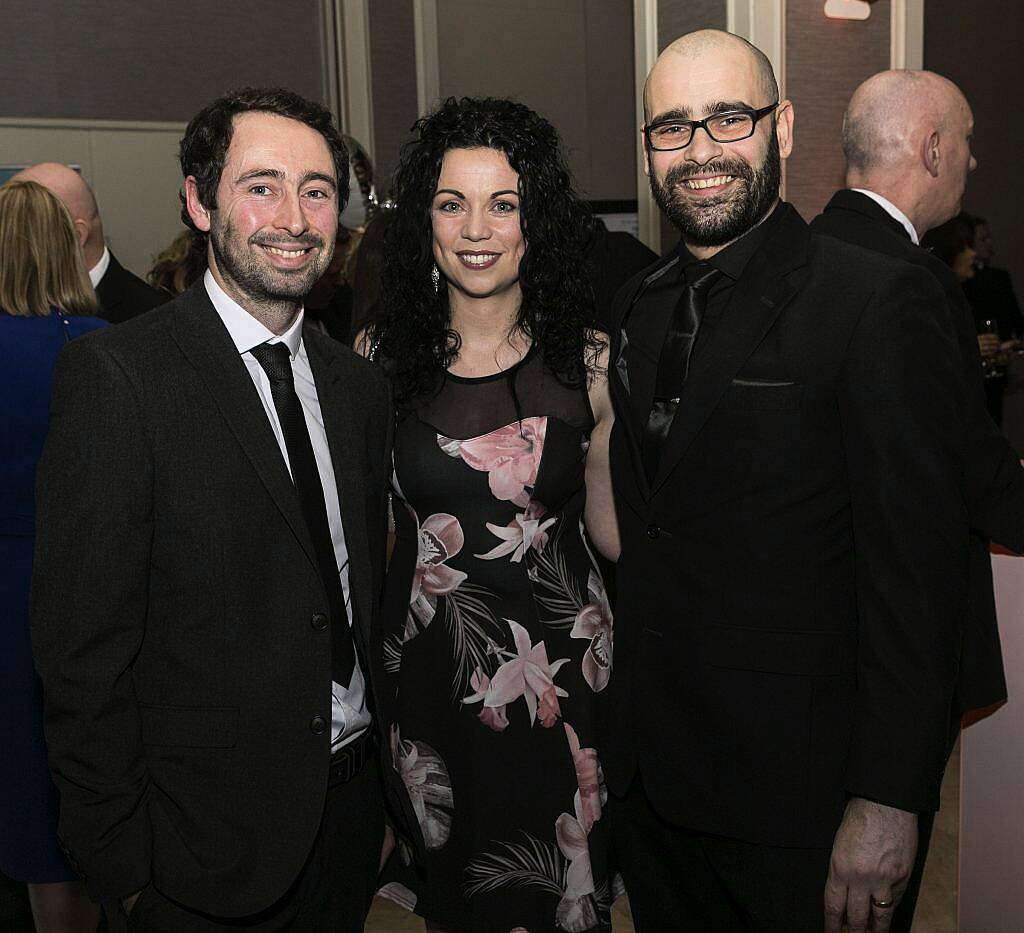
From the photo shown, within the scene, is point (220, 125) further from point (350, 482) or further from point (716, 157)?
point (716, 157)

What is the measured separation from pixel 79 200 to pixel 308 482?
8.86 ft

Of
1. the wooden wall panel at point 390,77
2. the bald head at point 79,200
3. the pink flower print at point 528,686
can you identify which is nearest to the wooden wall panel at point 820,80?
the pink flower print at point 528,686

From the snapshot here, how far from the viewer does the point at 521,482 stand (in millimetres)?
2049

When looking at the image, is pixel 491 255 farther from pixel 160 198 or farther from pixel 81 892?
pixel 160 198

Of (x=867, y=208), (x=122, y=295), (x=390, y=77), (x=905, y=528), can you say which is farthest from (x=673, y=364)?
(x=390, y=77)

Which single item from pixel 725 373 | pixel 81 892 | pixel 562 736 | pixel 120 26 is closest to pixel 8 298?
pixel 81 892

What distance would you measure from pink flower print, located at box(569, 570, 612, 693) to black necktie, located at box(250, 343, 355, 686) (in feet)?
1.82

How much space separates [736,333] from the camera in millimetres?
1607

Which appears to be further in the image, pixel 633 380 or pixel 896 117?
pixel 896 117

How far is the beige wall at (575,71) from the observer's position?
23.3 ft

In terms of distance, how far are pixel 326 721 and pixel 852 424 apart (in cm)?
84

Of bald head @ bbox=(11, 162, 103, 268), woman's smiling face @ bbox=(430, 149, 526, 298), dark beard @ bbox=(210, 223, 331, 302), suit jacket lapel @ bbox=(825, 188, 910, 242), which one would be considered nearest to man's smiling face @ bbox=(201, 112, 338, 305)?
dark beard @ bbox=(210, 223, 331, 302)

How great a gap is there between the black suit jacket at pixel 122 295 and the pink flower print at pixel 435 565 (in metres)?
2.13

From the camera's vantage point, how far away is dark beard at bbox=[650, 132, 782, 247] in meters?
1.68
